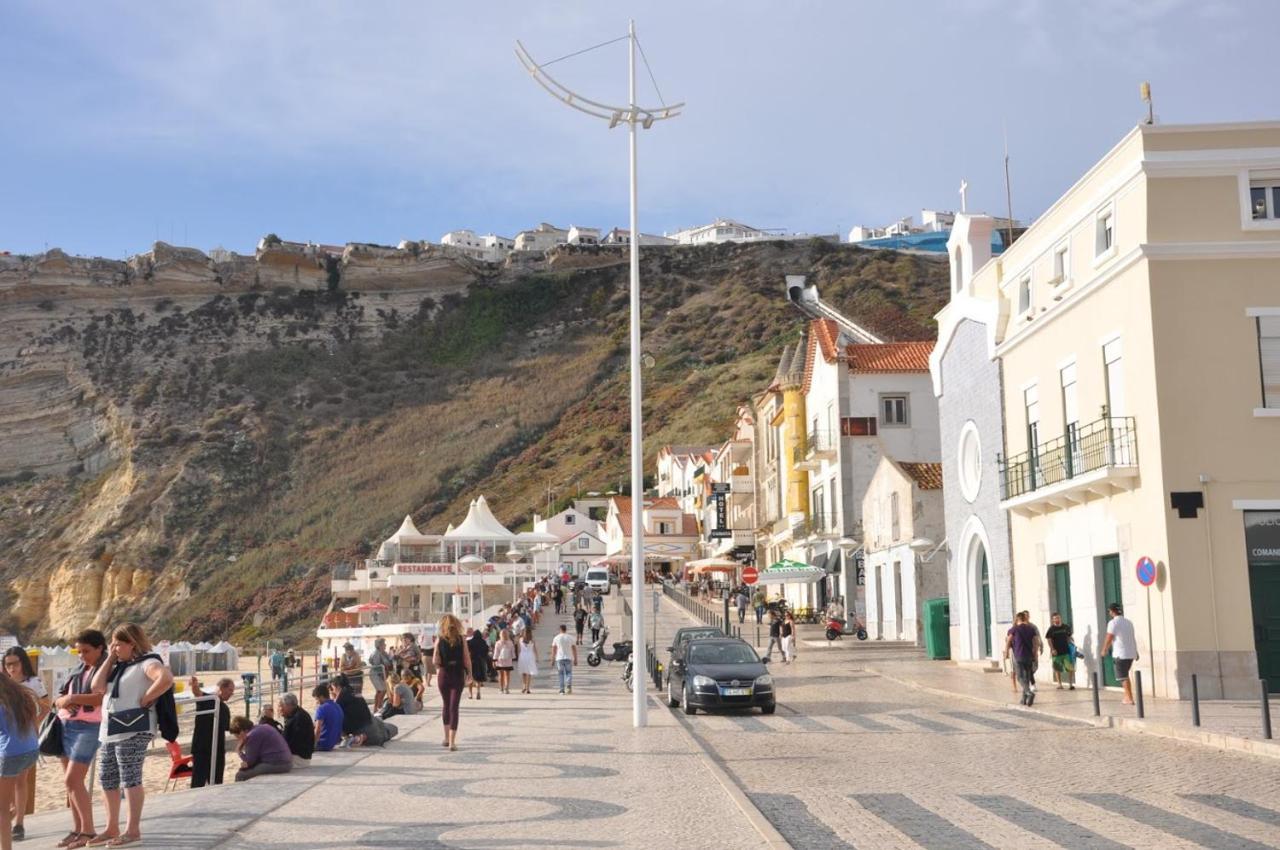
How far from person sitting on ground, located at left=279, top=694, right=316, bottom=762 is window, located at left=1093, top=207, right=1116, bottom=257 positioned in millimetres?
15805

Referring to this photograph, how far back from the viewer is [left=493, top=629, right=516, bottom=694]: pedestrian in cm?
2709

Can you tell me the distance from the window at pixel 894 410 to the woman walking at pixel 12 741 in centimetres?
3792

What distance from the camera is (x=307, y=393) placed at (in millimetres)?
120750

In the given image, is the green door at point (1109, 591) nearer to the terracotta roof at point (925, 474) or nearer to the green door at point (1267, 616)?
the green door at point (1267, 616)

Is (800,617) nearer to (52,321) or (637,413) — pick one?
(637,413)

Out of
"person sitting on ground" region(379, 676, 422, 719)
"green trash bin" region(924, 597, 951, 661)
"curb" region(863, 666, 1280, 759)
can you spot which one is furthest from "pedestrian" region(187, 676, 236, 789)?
"green trash bin" region(924, 597, 951, 661)

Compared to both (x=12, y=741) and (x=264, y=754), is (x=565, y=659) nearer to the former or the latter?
(x=264, y=754)

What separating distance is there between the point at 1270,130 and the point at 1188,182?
5.07 feet

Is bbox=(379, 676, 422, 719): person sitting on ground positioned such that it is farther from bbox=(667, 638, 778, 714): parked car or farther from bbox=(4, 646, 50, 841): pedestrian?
bbox=(4, 646, 50, 841): pedestrian

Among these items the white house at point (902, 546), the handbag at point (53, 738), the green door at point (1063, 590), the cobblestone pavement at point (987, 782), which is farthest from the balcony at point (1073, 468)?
the handbag at point (53, 738)

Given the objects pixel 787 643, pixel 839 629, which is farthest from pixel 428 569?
pixel 787 643

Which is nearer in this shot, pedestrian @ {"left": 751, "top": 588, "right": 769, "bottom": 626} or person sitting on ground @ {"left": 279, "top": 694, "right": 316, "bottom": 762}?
person sitting on ground @ {"left": 279, "top": 694, "right": 316, "bottom": 762}

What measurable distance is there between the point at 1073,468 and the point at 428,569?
128 ft

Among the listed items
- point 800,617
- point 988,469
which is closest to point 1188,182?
point 988,469
